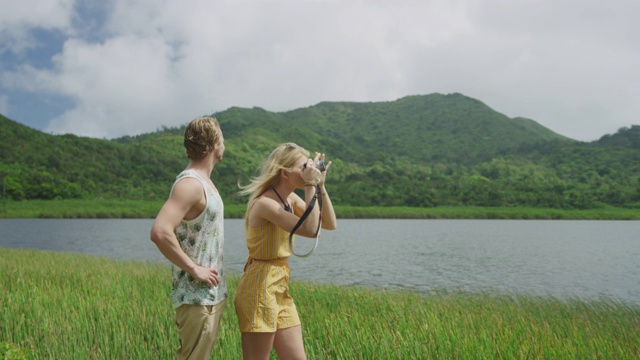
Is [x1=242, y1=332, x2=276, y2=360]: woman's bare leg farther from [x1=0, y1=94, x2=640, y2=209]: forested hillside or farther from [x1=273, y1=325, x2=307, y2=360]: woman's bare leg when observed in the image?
[x1=0, y1=94, x2=640, y2=209]: forested hillside

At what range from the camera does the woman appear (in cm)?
296

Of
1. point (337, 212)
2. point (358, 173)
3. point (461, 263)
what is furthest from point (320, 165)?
point (358, 173)

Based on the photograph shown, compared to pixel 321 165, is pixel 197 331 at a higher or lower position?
lower

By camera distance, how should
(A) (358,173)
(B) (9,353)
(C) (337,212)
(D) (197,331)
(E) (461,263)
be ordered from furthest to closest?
(A) (358,173) < (C) (337,212) < (E) (461,263) < (B) (9,353) < (D) (197,331)

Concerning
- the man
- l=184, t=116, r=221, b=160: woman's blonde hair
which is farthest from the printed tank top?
l=184, t=116, r=221, b=160: woman's blonde hair

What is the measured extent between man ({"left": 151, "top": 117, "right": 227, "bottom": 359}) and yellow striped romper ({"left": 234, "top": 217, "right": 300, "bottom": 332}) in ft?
0.58

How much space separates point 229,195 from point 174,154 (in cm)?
3963

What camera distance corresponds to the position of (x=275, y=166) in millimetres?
3111

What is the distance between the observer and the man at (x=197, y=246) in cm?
271

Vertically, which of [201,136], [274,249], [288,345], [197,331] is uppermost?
[201,136]

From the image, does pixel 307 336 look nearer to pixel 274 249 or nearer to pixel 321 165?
pixel 274 249

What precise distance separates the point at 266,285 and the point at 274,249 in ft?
0.71

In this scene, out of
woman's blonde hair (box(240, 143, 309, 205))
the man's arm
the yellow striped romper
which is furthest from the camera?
woman's blonde hair (box(240, 143, 309, 205))

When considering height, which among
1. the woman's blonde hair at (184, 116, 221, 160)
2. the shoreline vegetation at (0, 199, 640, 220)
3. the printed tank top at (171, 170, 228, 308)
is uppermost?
the woman's blonde hair at (184, 116, 221, 160)
